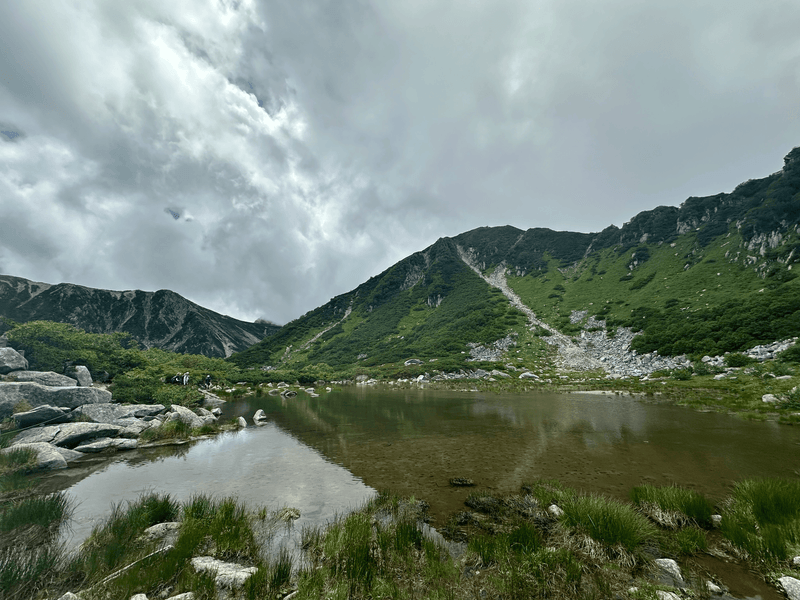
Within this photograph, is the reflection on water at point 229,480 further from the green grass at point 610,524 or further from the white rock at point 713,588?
the white rock at point 713,588

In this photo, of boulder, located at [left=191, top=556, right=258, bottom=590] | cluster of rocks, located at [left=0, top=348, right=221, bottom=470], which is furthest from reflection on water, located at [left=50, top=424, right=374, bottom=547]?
cluster of rocks, located at [left=0, top=348, right=221, bottom=470]

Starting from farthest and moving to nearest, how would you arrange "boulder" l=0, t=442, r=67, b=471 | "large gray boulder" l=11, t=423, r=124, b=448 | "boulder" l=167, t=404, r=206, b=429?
1. "boulder" l=167, t=404, r=206, b=429
2. "large gray boulder" l=11, t=423, r=124, b=448
3. "boulder" l=0, t=442, r=67, b=471

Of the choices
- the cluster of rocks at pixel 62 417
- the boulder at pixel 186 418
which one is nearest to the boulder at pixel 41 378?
the cluster of rocks at pixel 62 417

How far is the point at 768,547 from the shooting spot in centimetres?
545

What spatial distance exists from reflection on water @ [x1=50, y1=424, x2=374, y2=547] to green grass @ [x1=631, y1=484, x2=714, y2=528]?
787 centimetres

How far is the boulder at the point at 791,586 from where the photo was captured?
4371 millimetres

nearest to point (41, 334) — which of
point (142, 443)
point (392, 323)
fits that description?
point (142, 443)

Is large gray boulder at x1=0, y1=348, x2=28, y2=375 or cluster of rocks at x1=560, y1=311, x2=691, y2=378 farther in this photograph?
cluster of rocks at x1=560, y1=311, x2=691, y2=378

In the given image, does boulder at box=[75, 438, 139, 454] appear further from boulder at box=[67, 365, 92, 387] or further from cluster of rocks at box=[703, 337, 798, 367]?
cluster of rocks at box=[703, 337, 798, 367]

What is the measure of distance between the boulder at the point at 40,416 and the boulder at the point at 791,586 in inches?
1041

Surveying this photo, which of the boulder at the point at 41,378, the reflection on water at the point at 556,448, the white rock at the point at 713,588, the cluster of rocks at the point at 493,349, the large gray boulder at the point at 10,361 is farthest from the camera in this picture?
the cluster of rocks at the point at 493,349

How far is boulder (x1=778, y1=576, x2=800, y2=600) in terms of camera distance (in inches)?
172

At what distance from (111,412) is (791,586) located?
92.0 feet

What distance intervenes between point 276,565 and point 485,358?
226ft
